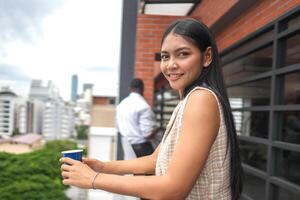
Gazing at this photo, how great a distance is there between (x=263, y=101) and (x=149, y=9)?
9.74 ft

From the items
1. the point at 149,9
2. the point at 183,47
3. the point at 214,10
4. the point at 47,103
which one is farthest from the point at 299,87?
the point at 47,103

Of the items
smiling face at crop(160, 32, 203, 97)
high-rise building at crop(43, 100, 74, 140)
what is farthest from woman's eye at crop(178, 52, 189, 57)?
high-rise building at crop(43, 100, 74, 140)

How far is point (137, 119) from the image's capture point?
15.6 feet

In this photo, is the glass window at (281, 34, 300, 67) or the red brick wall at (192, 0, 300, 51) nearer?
the glass window at (281, 34, 300, 67)


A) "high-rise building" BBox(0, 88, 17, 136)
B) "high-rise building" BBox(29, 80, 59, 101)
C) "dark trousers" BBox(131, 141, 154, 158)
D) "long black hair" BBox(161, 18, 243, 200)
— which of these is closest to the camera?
"long black hair" BBox(161, 18, 243, 200)

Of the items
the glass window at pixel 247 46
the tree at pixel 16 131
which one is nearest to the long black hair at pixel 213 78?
the glass window at pixel 247 46

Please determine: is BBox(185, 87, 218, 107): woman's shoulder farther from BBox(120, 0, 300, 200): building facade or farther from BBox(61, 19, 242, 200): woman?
BBox(120, 0, 300, 200): building facade

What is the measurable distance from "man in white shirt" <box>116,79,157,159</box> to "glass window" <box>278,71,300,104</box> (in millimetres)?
2421

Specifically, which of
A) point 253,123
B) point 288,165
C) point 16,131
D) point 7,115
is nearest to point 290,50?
point 288,165

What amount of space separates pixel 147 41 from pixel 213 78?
514cm

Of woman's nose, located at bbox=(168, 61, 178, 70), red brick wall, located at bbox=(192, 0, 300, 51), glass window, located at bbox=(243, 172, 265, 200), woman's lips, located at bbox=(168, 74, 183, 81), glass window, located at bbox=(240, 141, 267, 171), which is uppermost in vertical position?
red brick wall, located at bbox=(192, 0, 300, 51)

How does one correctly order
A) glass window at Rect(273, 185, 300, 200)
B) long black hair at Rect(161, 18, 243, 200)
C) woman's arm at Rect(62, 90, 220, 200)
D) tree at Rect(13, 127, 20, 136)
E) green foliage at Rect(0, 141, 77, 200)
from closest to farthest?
woman's arm at Rect(62, 90, 220, 200) < long black hair at Rect(161, 18, 243, 200) < glass window at Rect(273, 185, 300, 200) < green foliage at Rect(0, 141, 77, 200) < tree at Rect(13, 127, 20, 136)

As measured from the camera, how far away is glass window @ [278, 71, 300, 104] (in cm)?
237

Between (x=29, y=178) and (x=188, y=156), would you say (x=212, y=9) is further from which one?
(x=29, y=178)
